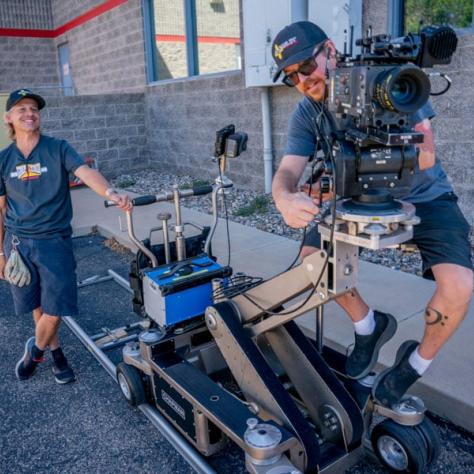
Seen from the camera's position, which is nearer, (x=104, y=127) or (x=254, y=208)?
(x=254, y=208)

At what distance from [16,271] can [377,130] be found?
2.31 metres

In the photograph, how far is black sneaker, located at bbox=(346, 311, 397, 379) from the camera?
2.66 metres

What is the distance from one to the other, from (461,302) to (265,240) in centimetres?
341

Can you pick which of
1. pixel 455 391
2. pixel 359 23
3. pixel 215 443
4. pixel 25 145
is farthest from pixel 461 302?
pixel 359 23

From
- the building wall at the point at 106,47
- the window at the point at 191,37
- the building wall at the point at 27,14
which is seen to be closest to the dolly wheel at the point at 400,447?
the window at the point at 191,37

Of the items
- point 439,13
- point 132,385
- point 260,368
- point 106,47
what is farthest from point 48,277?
point 106,47

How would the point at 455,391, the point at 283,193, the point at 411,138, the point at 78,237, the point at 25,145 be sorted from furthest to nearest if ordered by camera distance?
the point at 78,237 → the point at 25,145 → the point at 455,391 → the point at 283,193 → the point at 411,138

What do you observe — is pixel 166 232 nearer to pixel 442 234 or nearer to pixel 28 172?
pixel 28 172

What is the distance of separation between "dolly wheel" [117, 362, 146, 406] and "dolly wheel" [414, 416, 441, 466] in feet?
4.77

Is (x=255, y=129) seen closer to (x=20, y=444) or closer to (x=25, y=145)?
(x=25, y=145)

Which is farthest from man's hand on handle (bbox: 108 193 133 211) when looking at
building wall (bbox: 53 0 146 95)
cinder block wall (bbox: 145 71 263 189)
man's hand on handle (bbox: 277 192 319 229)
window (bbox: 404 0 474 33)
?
building wall (bbox: 53 0 146 95)

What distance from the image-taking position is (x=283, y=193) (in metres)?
2.30

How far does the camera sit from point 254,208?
23.0 ft

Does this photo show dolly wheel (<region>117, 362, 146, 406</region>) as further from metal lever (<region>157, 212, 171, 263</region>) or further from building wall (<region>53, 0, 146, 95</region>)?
building wall (<region>53, 0, 146, 95</region>)
